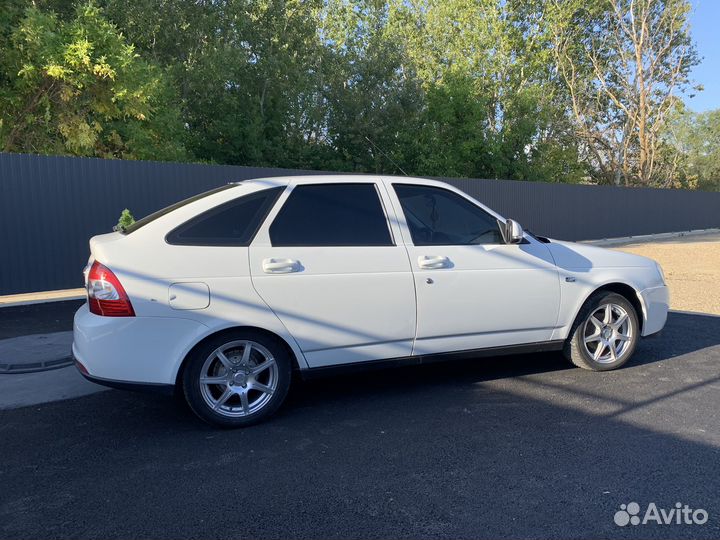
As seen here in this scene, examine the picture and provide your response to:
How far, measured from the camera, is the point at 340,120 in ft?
73.4

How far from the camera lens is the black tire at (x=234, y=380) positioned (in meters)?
Result: 3.97

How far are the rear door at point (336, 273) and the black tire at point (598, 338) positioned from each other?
5.51ft

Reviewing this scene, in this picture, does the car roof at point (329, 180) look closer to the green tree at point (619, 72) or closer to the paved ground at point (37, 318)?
the paved ground at point (37, 318)

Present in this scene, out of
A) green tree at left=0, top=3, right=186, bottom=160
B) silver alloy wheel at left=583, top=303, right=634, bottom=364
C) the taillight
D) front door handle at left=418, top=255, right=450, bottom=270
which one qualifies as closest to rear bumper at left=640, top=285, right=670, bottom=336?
silver alloy wheel at left=583, top=303, right=634, bottom=364

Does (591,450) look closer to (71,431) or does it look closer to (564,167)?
(71,431)

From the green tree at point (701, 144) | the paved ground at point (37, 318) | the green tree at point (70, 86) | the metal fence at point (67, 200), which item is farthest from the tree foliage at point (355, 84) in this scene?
the green tree at point (701, 144)

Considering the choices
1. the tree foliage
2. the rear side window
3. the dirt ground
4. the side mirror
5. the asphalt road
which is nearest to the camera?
the asphalt road

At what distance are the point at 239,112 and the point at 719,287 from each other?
Result: 16274 mm

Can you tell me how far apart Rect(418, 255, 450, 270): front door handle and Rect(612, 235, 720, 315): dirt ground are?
5.72 m

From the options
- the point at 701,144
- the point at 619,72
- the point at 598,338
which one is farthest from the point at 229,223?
the point at 701,144

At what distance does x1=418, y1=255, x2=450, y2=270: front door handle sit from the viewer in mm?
4504

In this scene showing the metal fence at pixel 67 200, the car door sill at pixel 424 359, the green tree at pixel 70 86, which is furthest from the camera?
the green tree at pixel 70 86

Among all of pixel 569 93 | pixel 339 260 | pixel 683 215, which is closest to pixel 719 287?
pixel 339 260

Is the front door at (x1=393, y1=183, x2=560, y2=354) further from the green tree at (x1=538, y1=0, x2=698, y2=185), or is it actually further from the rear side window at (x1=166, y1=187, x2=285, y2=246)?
the green tree at (x1=538, y1=0, x2=698, y2=185)
